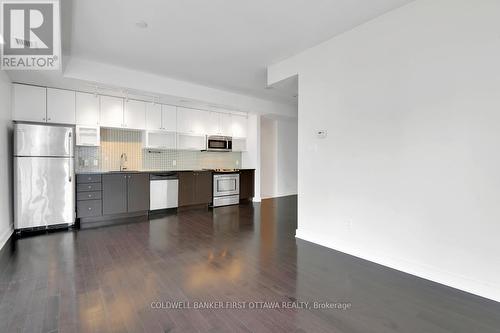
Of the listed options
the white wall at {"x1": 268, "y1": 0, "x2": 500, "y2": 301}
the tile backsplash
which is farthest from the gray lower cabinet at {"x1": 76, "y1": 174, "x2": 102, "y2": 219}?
the white wall at {"x1": 268, "y1": 0, "x2": 500, "y2": 301}

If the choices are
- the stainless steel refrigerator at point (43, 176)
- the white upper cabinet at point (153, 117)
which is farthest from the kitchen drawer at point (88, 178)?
the white upper cabinet at point (153, 117)

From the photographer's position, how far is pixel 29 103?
161 inches

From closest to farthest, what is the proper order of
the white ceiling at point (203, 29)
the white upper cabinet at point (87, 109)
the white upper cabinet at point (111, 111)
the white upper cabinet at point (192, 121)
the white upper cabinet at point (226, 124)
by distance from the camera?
1. the white ceiling at point (203, 29)
2. the white upper cabinet at point (87, 109)
3. the white upper cabinet at point (111, 111)
4. the white upper cabinet at point (192, 121)
5. the white upper cabinet at point (226, 124)

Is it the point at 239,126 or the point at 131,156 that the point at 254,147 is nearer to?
the point at 239,126

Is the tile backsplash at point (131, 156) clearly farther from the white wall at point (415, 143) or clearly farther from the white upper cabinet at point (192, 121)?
the white wall at point (415, 143)

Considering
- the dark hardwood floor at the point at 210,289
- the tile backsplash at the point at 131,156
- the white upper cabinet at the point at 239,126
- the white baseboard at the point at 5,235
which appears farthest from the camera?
the white upper cabinet at the point at 239,126

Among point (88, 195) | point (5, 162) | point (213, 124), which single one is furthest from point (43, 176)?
point (213, 124)

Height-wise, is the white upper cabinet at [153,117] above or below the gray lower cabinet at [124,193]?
above

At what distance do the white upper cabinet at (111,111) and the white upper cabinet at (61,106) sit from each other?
0.47 meters

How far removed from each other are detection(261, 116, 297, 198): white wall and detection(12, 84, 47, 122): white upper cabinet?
5.34 m

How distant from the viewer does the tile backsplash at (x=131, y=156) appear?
16.2 feet

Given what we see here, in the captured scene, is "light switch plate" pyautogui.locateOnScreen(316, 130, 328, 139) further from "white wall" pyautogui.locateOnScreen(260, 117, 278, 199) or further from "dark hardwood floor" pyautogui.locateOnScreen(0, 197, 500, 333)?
"white wall" pyautogui.locateOnScreen(260, 117, 278, 199)

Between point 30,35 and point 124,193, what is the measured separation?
282 cm

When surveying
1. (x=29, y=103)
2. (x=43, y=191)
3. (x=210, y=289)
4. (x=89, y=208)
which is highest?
(x=29, y=103)
